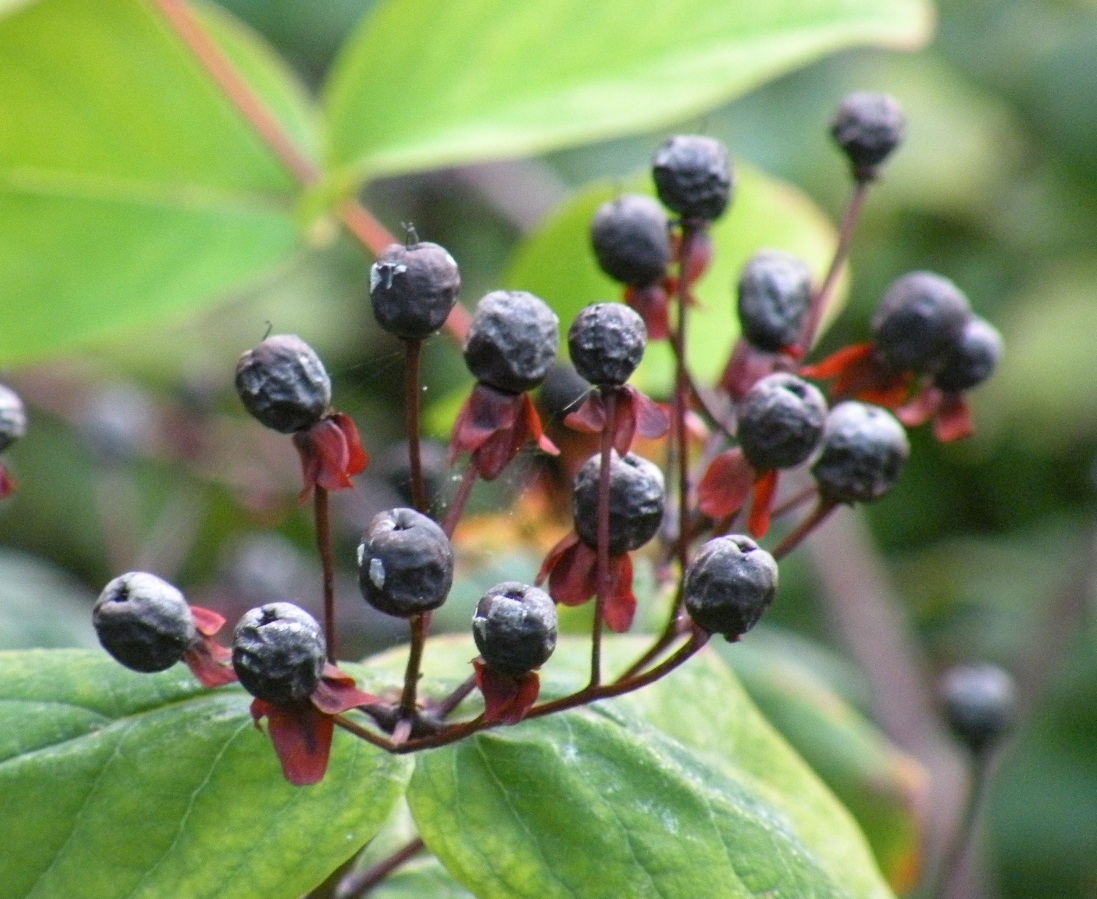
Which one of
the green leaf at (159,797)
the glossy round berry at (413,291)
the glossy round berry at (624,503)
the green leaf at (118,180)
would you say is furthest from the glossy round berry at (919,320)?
the green leaf at (118,180)

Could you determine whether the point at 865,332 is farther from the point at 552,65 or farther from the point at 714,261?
the point at 552,65

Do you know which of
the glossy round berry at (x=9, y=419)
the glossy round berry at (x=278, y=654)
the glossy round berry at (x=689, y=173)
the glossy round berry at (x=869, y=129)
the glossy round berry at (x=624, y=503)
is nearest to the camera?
the glossy round berry at (x=278, y=654)

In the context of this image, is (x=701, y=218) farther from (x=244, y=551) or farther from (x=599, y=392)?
(x=244, y=551)

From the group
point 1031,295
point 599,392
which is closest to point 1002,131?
point 1031,295

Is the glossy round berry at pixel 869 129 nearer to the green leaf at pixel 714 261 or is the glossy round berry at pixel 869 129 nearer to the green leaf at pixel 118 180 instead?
the green leaf at pixel 714 261

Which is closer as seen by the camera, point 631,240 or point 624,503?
point 624,503

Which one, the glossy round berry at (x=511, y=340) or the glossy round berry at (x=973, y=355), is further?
the glossy round berry at (x=973, y=355)

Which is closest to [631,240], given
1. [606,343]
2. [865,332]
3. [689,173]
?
[689,173]
